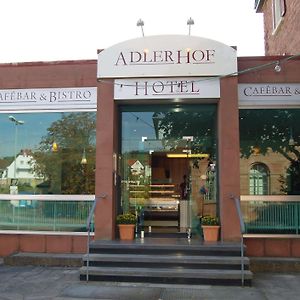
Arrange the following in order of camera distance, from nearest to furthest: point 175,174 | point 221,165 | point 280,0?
point 221,165 < point 175,174 < point 280,0

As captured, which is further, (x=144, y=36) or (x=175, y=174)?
(x=175, y=174)

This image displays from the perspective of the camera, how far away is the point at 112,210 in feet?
31.2

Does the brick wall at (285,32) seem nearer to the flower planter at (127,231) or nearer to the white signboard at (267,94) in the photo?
the white signboard at (267,94)

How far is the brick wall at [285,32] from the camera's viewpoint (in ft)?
39.5

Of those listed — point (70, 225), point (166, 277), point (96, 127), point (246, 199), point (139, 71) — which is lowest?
point (166, 277)

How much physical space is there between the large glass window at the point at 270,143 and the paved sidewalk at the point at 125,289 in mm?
2392

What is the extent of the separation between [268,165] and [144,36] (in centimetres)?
399

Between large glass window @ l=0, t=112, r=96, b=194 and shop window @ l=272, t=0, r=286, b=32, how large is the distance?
7124 mm

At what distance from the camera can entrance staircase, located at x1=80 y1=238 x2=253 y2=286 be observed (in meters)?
7.92

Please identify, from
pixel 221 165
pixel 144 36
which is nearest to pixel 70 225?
pixel 221 165

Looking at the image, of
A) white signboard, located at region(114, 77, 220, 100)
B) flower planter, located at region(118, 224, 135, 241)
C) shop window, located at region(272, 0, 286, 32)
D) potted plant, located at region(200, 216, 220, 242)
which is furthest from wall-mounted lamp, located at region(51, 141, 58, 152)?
shop window, located at region(272, 0, 286, 32)

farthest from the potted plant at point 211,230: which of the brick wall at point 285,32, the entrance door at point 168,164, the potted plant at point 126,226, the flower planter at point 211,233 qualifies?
the brick wall at point 285,32

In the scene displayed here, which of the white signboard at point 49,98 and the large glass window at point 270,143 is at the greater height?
the white signboard at point 49,98

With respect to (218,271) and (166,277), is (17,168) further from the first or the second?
(218,271)
